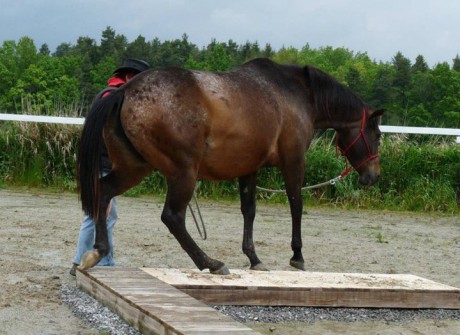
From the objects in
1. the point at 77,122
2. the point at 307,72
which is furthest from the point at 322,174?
the point at 307,72

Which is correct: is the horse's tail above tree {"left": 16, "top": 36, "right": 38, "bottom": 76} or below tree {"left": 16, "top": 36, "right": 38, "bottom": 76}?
below

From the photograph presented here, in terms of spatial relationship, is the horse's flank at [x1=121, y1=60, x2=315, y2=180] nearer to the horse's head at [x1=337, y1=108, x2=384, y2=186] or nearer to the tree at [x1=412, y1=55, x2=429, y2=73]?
the horse's head at [x1=337, y1=108, x2=384, y2=186]

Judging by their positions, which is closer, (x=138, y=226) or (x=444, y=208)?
(x=138, y=226)

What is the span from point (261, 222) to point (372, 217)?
2400 millimetres

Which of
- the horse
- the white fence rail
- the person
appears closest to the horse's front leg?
the horse

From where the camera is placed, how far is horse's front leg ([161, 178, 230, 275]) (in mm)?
6711

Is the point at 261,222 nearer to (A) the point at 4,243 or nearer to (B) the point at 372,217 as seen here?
(B) the point at 372,217

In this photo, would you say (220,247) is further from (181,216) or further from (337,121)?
(181,216)

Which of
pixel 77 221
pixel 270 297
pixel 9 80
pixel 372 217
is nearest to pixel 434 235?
pixel 372 217

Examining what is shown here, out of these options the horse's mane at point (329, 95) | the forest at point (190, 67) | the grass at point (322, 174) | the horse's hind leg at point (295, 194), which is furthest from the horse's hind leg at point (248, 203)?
the forest at point (190, 67)

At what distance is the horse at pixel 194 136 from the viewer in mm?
6625

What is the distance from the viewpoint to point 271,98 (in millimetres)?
7438

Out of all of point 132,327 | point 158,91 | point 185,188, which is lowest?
point 132,327

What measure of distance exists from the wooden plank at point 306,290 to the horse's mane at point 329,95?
1.77 metres
